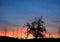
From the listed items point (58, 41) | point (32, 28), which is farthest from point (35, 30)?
point (58, 41)

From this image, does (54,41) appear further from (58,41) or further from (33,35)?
(33,35)

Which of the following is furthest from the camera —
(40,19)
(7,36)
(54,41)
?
(40,19)

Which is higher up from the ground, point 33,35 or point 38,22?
point 38,22

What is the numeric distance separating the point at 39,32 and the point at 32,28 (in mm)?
2694

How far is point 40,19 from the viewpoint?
63.8 metres

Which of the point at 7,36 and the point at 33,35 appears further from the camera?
the point at 33,35

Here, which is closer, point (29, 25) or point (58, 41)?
point (58, 41)

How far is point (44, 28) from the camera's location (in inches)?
2591

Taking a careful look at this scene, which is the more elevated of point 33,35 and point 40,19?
point 40,19

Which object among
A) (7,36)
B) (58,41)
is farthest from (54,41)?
(7,36)

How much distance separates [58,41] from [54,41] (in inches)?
39.2

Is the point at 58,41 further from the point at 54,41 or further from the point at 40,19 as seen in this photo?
the point at 40,19

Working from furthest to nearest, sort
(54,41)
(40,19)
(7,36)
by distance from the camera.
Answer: (40,19) → (7,36) → (54,41)

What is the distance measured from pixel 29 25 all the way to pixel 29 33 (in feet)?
8.77
